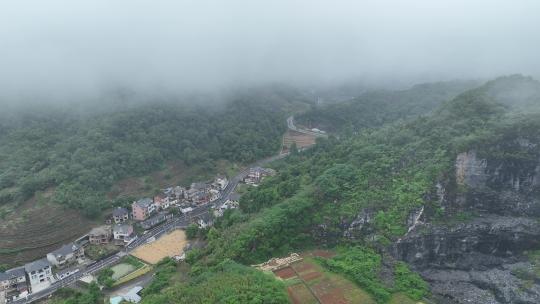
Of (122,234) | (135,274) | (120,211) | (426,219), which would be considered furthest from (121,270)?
(426,219)

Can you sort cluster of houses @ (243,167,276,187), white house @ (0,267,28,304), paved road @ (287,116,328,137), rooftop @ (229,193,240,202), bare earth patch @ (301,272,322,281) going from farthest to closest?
paved road @ (287,116,328,137) → cluster of houses @ (243,167,276,187) → rooftop @ (229,193,240,202) → white house @ (0,267,28,304) → bare earth patch @ (301,272,322,281)

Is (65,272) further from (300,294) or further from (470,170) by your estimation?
(470,170)

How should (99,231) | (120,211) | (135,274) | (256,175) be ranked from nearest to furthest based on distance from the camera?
(135,274) < (99,231) < (120,211) < (256,175)

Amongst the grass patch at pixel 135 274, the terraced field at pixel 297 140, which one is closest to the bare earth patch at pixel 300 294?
the grass patch at pixel 135 274

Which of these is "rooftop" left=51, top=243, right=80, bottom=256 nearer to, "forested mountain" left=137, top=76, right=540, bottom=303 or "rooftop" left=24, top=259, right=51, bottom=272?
"rooftop" left=24, top=259, right=51, bottom=272

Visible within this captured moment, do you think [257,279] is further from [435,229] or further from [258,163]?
[258,163]

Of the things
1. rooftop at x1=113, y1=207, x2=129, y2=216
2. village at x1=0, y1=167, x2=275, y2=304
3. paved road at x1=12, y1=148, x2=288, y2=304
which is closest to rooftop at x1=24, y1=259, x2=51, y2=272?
village at x1=0, y1=167, x2=275, y2=304
